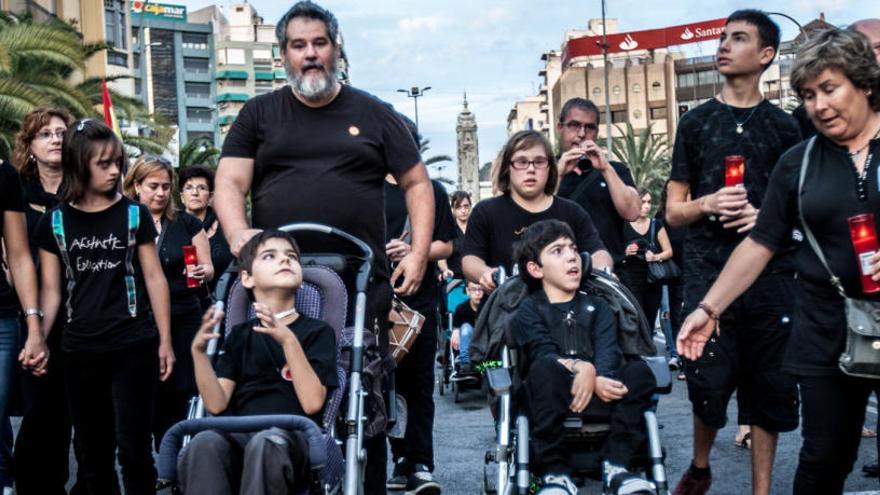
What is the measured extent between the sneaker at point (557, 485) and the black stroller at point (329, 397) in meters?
0.78

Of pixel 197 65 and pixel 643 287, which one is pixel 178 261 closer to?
pixel 643 287

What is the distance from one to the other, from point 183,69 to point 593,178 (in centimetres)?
13191

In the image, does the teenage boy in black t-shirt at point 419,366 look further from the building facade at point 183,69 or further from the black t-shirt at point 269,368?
the building facade at point 183,69

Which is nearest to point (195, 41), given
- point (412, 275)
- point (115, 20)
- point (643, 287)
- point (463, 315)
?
point (115, 20)

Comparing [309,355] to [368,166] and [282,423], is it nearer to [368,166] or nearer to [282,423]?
[282,423]

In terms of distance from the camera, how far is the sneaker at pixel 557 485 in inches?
204

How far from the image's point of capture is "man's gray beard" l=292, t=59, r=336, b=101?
585 centimetres

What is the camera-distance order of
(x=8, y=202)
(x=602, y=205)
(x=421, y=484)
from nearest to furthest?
1. (x=8, y=202)
2. (x=421, y=484)
3. (x=602, y=205)

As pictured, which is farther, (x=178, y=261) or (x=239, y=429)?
(x=178, y=261)

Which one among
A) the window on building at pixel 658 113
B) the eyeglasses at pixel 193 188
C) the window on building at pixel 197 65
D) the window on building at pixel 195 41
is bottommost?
the eyeglasses at pixel 193 188

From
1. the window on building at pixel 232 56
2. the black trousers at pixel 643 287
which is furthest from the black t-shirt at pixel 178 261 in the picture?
the window on building at pixel 232 56

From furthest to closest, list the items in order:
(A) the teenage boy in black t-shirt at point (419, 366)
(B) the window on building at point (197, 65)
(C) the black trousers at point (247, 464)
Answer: (B) the window on building at point (197, 65)
(A) the teenage boy in black t-shirt at point (419, 366)
(C) the black trousers at point (247, 464)

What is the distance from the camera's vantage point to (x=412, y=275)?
5855 millimetres

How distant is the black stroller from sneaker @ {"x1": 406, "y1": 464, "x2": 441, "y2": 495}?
5.42 ft
